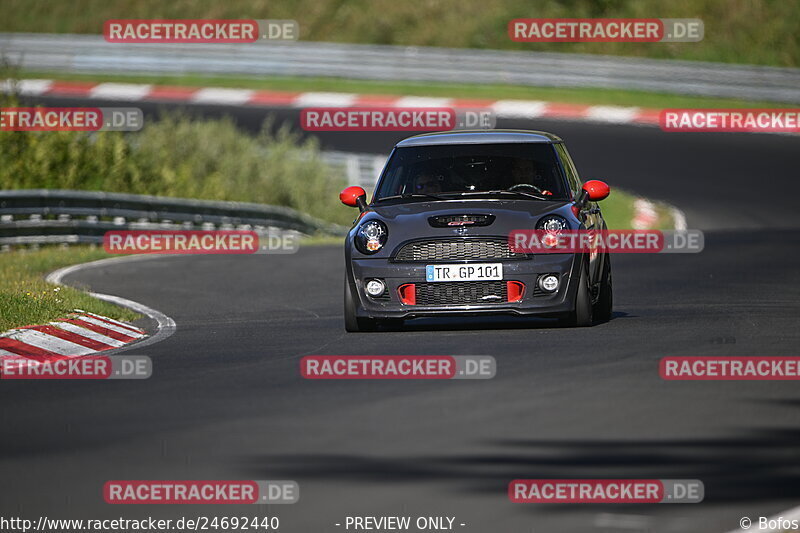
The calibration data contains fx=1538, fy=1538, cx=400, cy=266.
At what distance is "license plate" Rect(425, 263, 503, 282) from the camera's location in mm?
10836

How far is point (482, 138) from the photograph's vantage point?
1206 cm

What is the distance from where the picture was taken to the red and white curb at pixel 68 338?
424 inches

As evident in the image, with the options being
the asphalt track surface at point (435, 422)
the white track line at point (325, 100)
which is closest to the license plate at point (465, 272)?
the asphalt track surface at point (435, 422)

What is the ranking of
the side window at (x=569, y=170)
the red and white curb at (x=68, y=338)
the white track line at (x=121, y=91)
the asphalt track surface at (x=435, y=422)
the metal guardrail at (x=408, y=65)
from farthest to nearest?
the white track line at (x=121, y=91)
the metal guardrail at (x=408, y=65)
the side window at (x=569, y=170)
the red and white curb at (x=68, y=338)
the asphalt track surface at (x=435, y=422)

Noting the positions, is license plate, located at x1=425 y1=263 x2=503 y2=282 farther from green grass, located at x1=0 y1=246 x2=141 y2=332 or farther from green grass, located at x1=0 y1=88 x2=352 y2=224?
green grass, located at x1=0 y1=88 x2=352 y2=224

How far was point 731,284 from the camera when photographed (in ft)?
49.4

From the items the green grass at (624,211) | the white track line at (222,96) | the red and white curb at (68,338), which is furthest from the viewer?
the white track line at (222,96)

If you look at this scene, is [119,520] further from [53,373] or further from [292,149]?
[292,149]

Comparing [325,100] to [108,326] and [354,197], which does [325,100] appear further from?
[354,197]

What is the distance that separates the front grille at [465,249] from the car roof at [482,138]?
1.32 metres

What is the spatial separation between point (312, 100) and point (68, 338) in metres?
25.4

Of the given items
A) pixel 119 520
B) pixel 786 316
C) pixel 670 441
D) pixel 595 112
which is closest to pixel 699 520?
pixel 670 441

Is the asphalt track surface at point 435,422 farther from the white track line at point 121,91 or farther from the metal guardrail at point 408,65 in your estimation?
the white track line at point 121,91

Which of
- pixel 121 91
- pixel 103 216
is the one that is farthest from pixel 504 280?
pixel 121 91
